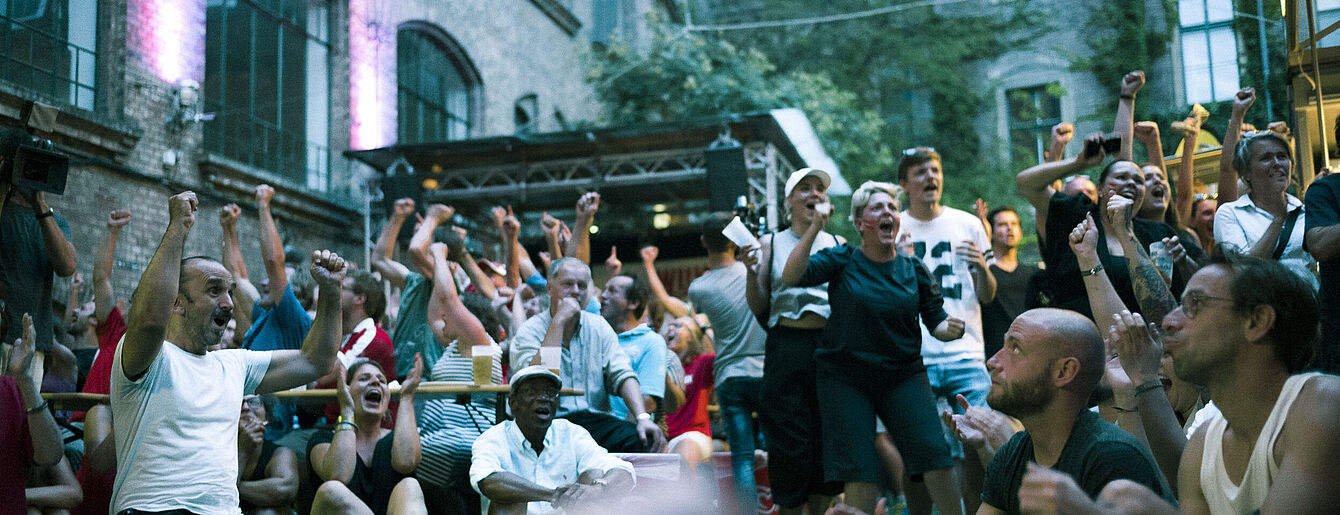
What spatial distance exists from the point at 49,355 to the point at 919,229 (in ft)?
15.7

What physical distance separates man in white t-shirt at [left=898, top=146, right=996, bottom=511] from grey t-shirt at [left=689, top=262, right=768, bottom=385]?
897 mm

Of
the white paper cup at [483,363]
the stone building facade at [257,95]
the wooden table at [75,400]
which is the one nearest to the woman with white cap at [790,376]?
the white paper cup at [483,363]

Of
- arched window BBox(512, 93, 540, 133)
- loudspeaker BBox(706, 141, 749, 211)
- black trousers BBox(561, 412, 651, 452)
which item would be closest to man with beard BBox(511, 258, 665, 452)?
black trousers BBox(561, 412, 651, 452)

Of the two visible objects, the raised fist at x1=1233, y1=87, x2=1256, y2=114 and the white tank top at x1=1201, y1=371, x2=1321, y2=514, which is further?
the raised fist at x1=1233, y1=87, x2=1256, y2=114

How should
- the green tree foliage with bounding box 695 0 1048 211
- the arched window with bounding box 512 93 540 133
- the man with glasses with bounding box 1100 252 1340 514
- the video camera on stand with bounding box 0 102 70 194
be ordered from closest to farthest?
1. the man with glasses with bounding box 1100 252 1340 514
2. the video camera on stand with bounding box 0 102 70 194
3. the green tree foliage with bounding box 695 0 1048 211
4. the arched window with bounding box 512 93 540 133

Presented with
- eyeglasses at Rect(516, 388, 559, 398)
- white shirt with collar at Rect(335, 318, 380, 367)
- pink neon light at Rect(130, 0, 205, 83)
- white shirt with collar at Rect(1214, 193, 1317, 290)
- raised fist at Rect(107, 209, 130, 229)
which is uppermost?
pink neon light at Rect(130, 0, 205, 83)

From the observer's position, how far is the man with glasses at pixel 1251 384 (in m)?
2.40

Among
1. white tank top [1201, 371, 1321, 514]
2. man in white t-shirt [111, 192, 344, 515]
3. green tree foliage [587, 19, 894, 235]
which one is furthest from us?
green tree foliage [587, 19, 894, 235]

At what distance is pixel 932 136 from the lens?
22234 mm

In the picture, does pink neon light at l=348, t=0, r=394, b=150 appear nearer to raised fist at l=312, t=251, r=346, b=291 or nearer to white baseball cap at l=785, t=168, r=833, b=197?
white baseball cap at l=785, t=168, r=833, b=197

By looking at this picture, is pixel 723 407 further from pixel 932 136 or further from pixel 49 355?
pixel 932 136

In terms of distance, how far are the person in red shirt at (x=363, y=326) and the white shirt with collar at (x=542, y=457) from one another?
3.69ft

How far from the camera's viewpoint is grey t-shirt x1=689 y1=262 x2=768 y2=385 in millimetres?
6262

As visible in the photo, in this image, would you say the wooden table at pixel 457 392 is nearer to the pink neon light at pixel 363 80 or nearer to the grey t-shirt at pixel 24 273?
the grey t-shirt at pixel 24 273
